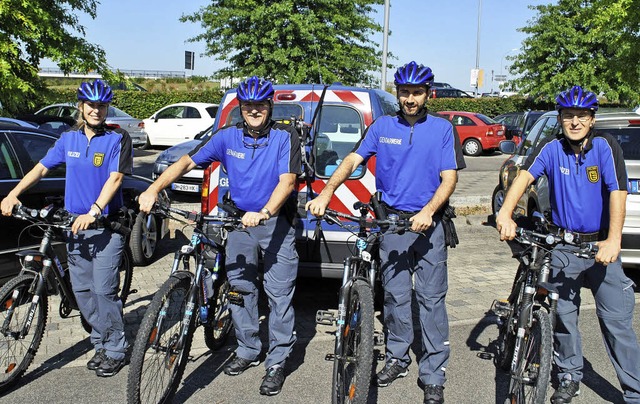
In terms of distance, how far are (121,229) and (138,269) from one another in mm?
3033

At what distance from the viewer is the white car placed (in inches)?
816

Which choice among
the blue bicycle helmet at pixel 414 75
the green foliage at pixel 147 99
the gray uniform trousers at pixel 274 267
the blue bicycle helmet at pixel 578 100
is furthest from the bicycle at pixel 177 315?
the green foliage at pixel 147 99

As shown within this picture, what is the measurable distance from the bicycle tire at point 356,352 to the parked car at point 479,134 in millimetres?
19752

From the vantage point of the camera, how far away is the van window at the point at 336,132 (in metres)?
5.69

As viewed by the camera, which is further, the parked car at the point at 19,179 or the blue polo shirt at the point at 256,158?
the parked car at the point at 19,179

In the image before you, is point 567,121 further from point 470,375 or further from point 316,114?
point 316,114

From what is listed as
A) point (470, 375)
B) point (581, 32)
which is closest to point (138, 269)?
point (470, 375)

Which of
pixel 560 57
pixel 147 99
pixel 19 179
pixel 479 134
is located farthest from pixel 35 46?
pixel 560 57

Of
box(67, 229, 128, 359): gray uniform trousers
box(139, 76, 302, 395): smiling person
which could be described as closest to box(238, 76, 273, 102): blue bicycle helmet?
box(139, 76, 302, 395): smiling person

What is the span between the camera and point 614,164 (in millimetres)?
3898

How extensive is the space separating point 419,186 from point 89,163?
2.23 metres

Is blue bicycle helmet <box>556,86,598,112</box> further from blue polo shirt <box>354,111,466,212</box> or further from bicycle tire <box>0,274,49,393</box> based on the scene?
bicycle tire <box>0,274,49,393</box>

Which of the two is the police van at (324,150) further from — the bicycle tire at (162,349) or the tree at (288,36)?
the tree at (288,36)

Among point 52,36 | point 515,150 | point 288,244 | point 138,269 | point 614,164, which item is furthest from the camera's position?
point 515,150
